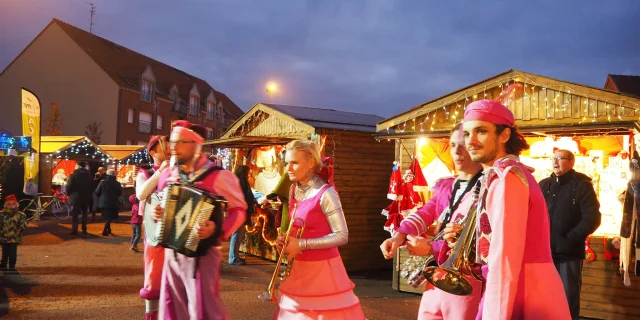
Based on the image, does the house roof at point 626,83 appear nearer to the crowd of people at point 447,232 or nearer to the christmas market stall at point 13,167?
the crowd of people at point 447,232

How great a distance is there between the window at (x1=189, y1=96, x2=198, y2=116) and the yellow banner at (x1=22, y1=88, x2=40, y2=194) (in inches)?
1022

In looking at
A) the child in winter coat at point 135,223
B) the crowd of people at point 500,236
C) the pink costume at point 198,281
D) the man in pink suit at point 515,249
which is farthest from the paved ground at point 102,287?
the man in pink suit at point 515,249

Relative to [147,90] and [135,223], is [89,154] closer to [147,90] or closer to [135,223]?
[135,223]

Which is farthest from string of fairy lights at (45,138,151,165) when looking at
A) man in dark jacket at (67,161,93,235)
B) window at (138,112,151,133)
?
window at (138,112,151,133)

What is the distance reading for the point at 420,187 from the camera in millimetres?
8711

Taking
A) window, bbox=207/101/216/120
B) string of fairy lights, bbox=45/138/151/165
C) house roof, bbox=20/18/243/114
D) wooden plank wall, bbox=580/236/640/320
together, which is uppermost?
house roof, bbox=20/18/243/114

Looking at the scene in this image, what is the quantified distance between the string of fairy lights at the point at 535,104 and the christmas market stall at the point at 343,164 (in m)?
1.86

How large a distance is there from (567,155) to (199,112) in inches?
1678

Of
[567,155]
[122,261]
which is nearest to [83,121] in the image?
[122,261]

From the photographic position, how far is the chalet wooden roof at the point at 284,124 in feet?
36.2

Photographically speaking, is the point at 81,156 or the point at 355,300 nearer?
→ the point at 355,300

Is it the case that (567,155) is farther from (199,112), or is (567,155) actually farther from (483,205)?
(199,112)

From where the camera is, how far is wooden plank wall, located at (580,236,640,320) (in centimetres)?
709

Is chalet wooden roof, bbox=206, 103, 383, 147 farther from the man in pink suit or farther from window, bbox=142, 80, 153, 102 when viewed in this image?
window, bbox=142, 80, 153, 102
